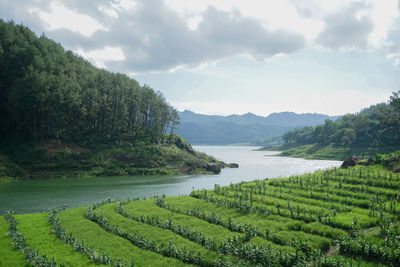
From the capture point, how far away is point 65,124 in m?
78.5

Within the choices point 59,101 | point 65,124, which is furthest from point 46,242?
point 65,124

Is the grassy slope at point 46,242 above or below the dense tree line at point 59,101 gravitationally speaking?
below

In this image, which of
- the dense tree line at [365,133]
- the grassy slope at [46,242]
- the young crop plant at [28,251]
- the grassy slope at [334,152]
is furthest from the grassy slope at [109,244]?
the grassy slope at [334,152]

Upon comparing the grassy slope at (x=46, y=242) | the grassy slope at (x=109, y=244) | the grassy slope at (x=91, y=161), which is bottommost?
the grassy slope at (x=109, y=244)

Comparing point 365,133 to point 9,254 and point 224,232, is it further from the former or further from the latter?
point 9,254

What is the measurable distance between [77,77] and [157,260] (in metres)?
90.8

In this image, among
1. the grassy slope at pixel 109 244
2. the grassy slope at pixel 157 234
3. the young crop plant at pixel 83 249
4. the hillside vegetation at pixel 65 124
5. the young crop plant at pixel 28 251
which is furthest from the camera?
the hillside vegetation at pixel 65 124

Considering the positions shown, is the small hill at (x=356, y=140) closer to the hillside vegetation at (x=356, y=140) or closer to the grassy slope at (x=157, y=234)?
the hillside vegetation at (x=356, y=140)

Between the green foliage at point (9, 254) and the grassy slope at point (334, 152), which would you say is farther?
the grassy slope at point (334, 152)

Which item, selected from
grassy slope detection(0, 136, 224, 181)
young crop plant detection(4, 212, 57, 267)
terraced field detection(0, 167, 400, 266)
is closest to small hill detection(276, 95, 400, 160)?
grassy slope detection(0, 136, 224, 181)

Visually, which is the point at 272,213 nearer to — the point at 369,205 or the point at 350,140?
the point at 369,205

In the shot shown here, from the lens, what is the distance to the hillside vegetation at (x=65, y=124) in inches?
2633

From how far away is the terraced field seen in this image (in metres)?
15.5

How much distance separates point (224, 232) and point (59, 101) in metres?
69.2
